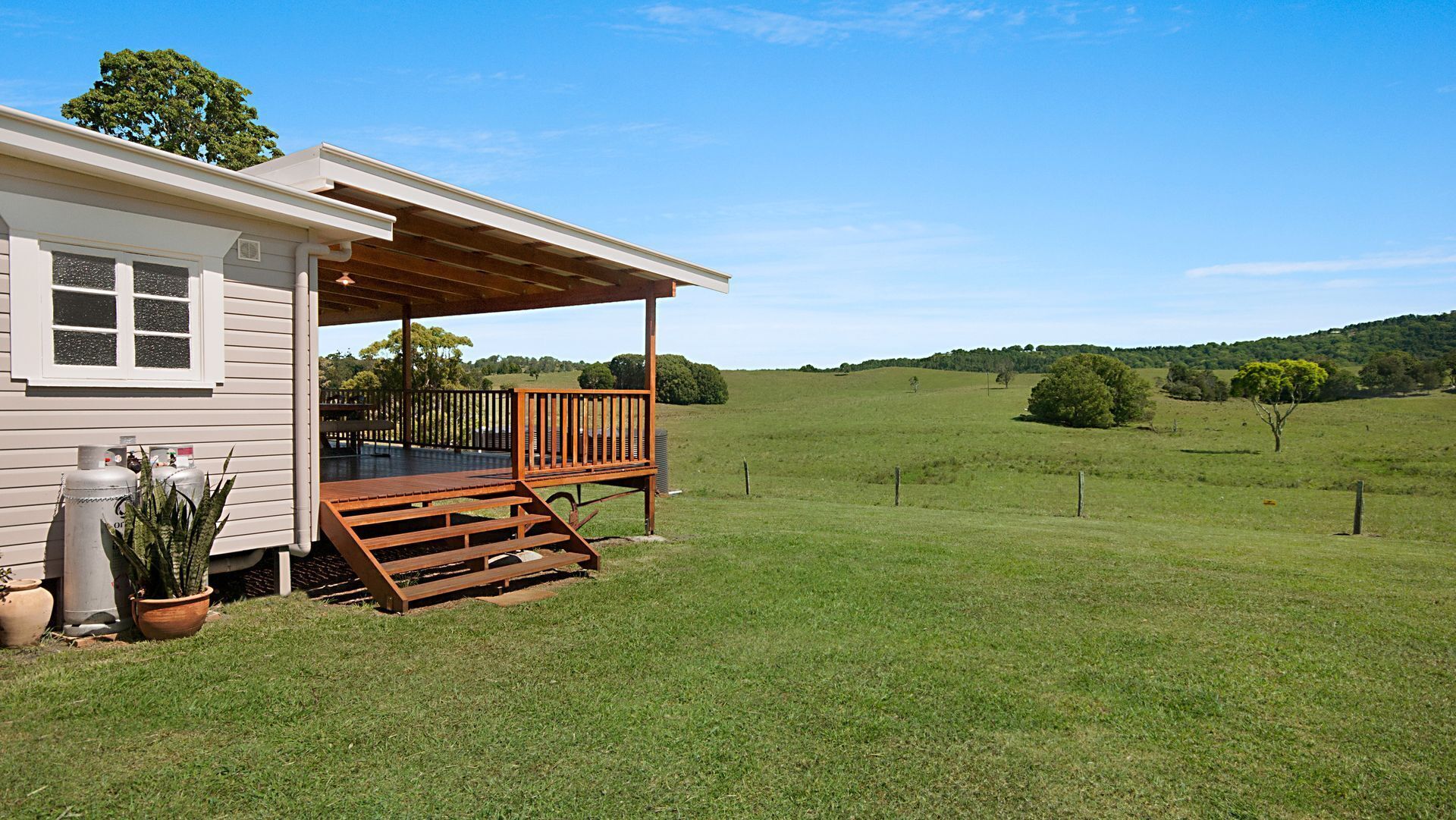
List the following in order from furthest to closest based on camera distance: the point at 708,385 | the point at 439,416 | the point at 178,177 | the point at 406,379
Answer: the point at 708,385
the point at 406,379
the point at 439,416
the point at 178,177

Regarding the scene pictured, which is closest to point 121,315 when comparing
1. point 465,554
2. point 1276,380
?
point 465,554

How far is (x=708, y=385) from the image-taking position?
55.6 metres

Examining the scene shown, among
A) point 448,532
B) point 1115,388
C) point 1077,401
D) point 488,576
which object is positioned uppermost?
point 1115,388

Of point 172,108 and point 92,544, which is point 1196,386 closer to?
point 172,108

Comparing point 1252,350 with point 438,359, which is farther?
point 1252,350

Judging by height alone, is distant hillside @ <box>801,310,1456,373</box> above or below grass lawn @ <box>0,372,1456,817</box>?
above

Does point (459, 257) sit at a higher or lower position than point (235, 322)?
higher

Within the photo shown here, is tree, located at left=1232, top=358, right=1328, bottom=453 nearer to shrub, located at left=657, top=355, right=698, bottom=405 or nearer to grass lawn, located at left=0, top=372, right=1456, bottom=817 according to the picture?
grass lawn, located at left=0, top=372, right=1456, bottom=817

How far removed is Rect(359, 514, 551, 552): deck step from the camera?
6221mm

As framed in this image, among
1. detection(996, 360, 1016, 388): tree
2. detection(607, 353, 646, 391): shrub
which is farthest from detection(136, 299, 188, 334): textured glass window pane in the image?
detection(996, 360, 1016, 388): tree

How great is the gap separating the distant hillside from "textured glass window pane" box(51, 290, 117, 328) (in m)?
70.7

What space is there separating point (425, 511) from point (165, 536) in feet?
7.35

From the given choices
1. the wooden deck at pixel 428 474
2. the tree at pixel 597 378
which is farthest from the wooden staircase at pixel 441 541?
the tree at pixel 597 378

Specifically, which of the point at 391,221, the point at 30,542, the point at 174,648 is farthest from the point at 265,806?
the point at 391,221
